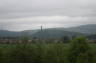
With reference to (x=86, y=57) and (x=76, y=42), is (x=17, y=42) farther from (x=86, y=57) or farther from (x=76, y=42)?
(x=76, y=42)

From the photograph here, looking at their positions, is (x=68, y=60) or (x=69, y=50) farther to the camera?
(x=69, y=50)

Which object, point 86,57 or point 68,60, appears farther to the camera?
point 68,60

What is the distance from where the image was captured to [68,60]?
131 ft

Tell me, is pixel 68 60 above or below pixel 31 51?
below

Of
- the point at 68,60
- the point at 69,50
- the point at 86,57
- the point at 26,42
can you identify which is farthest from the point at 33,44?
the point at 69,50

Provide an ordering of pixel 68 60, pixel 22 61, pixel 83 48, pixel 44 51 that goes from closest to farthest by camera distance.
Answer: pixel 22 61
pixel 44 51
pixel 68 60
pixel 83 48

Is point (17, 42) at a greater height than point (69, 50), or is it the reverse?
point (17, 42)

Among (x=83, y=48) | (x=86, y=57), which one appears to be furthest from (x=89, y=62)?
(x=83, y=48)

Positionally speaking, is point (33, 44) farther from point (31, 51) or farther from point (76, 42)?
point (76, 42)

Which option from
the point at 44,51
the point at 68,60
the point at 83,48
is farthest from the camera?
the point at 83,48

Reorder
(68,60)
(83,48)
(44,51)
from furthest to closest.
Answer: (83,48) → (68,60) → (44,51)

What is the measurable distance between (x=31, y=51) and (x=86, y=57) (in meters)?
6.38

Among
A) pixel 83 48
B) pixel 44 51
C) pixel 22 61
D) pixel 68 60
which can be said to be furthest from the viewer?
pixel 83 48

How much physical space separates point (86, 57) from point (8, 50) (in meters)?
8.97
